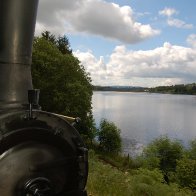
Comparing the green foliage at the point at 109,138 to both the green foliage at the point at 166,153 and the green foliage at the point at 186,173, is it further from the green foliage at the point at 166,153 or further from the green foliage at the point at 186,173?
the green foliage at the point at 186,173

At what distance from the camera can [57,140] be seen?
137 inches

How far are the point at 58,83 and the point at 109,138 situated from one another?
437 inches

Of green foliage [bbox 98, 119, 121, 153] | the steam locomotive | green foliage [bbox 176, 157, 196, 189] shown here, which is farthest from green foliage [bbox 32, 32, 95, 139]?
the steam locomotive

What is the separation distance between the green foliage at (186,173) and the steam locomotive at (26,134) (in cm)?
2667

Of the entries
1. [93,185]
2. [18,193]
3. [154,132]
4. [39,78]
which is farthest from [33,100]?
[154,132]

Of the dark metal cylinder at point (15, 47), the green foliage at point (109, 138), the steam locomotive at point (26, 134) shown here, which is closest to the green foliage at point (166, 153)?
the green foliage at point (109, 138)

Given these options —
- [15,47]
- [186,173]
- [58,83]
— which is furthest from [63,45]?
[15,47]

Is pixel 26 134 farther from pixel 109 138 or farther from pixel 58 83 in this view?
pixel 109 138

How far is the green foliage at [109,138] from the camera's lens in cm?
4150

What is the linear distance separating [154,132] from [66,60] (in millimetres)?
24845

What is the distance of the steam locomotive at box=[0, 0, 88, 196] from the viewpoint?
3.20 meters

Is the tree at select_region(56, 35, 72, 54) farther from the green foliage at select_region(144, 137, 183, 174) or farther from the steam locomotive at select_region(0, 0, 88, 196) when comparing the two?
the steam locomotive at select_region(0, 0, 88, 196)

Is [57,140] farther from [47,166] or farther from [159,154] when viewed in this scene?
[159,154]

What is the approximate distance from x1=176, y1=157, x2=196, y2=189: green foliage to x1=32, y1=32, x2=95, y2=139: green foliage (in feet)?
33.4
